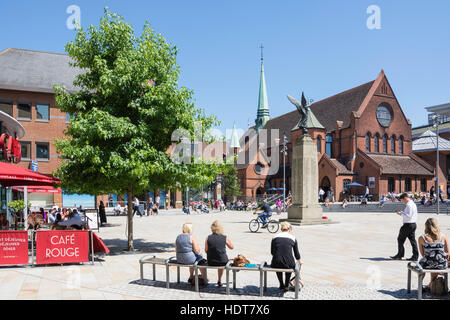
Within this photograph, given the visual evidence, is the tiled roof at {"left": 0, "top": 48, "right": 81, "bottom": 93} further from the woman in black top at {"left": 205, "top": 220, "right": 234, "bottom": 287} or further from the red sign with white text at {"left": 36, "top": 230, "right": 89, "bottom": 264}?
the woman in black top at {"left": 205, "top": 220, "right": 234, "bottom": 287}

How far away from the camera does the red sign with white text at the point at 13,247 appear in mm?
9781

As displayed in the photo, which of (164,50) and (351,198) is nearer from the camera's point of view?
(164,50)

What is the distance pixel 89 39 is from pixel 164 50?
7.94 feet

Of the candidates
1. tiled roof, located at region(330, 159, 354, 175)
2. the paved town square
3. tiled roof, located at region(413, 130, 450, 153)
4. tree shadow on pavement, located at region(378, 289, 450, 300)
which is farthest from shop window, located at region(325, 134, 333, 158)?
tree shadow on pavement, located at region(378, 289, 450, 300)

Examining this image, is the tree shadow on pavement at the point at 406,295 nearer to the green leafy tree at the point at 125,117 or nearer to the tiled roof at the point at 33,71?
the green leafy tree at the point at 125,117

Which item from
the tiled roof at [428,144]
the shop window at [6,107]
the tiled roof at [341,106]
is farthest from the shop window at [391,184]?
the shop window at [6,107]

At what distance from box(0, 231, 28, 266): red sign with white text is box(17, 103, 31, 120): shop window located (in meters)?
28.5

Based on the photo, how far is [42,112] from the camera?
36.1 meters

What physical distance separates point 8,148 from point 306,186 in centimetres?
1480
